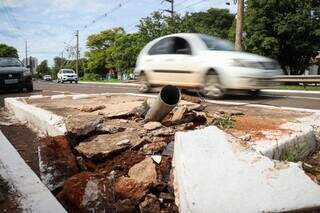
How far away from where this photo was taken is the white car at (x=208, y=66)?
32.7ft

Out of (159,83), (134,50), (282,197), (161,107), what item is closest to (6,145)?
(161,107)

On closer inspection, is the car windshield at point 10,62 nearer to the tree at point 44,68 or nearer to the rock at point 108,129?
the rock at point 108,129

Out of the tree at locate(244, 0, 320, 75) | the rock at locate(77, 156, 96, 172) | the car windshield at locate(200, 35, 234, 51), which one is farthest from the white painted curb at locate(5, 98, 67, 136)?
the tree at locate(244, 0, 320, 75)

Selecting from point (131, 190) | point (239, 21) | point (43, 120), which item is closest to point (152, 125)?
point (131, 190)

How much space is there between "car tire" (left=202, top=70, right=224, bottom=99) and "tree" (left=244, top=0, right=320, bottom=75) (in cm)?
2739

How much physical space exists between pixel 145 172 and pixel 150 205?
0.43m

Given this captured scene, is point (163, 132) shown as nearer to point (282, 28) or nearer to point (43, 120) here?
point (43, 120)

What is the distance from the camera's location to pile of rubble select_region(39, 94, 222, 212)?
3422 mm

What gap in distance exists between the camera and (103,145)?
14.8ft

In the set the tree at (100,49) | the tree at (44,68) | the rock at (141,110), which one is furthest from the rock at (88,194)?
the tree at (44,68)

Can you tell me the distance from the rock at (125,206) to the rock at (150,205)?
0.07m

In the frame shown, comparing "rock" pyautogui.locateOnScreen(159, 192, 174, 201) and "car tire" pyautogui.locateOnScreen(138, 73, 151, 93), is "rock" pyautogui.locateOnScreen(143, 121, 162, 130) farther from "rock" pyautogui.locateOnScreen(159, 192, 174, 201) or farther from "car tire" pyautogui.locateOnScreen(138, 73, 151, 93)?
"car tire" pyautogui.locateOnScreen(138, 73, 151, 93)

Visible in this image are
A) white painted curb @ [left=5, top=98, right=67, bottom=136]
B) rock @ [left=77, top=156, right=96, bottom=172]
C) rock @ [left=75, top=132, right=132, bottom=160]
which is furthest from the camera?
white painted curb @ [left=5, top=98, right=67, bottom=136]

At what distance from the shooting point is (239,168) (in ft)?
10.3
